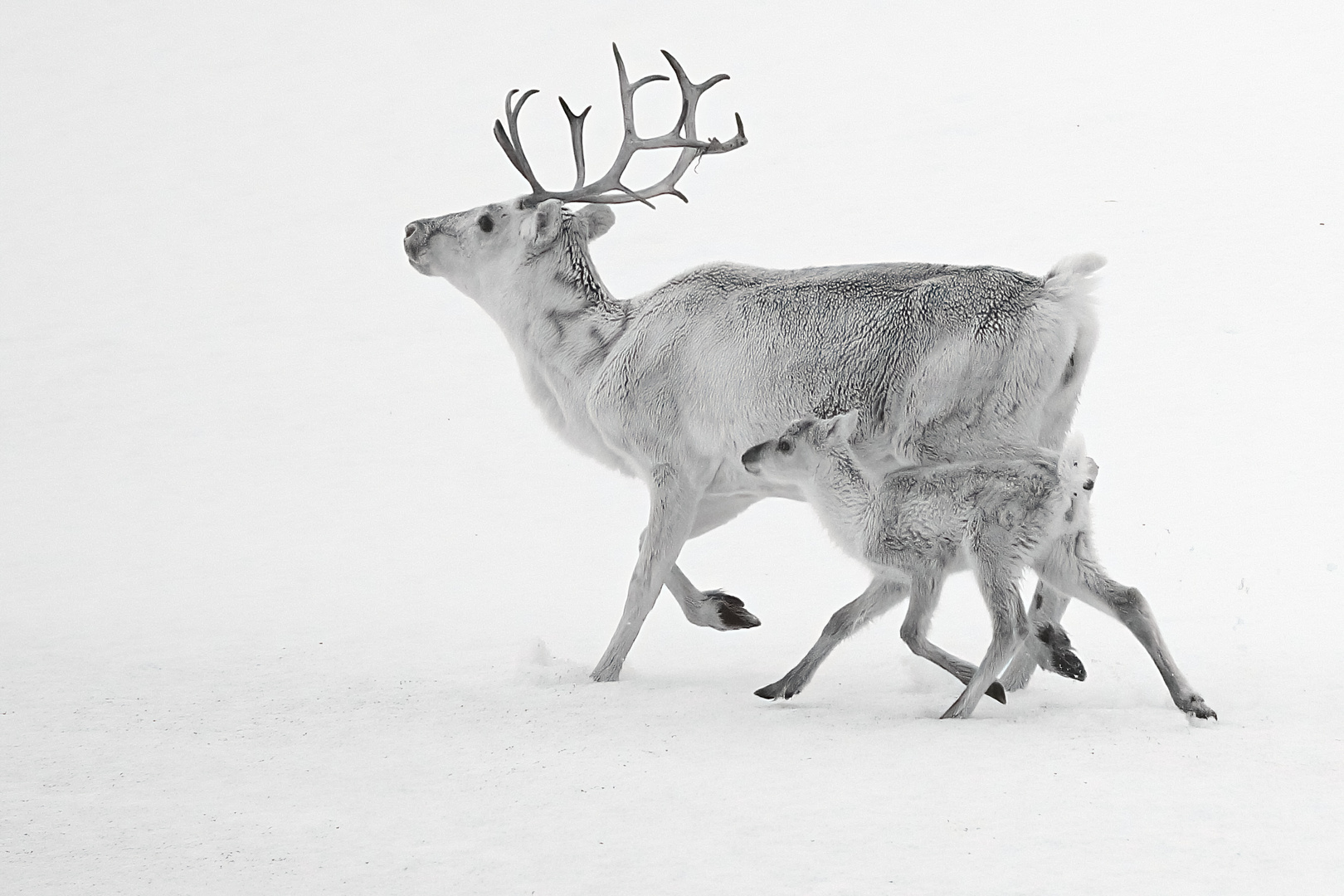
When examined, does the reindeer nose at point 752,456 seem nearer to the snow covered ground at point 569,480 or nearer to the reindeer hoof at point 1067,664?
the snow covered ground at point 569,480

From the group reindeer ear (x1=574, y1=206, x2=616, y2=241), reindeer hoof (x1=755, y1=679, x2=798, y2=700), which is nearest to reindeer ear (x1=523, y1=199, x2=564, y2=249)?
reindeer ear (x1=574, y1=206, x2=616, y2=241)

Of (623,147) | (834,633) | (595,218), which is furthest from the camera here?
(595,218)

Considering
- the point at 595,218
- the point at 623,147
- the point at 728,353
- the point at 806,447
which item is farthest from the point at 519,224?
the point at 806,447

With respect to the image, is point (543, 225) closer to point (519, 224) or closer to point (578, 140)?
point (519, 224)

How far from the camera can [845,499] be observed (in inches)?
248

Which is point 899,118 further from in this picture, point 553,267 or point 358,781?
point 358,781

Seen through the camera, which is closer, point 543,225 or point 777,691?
point 777,691

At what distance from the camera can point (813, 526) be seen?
429 inches

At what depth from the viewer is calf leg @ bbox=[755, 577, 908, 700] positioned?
6.33 m

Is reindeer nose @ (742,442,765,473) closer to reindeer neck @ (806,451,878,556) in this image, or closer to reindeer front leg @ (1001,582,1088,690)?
reindeer neck @ (806,451,878,556)

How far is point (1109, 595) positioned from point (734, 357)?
198 centimetres

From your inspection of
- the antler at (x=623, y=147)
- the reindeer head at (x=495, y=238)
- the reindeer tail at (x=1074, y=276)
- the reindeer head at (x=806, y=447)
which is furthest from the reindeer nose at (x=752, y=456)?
the reindeer head at (x=495, y=238)

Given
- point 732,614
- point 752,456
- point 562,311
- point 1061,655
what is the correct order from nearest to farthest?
1. point 1061,655
2. point 752,456
3. point 732,614
4. point 562,311

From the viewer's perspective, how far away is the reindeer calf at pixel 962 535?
5.76 meters
